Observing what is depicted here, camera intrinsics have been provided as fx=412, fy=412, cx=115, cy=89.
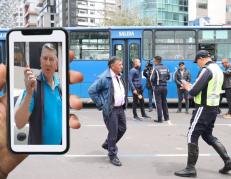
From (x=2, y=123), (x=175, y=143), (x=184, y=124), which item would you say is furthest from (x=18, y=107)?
(x=184, y=124)

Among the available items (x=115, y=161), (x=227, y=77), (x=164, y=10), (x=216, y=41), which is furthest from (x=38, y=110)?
(x=164, y=10)

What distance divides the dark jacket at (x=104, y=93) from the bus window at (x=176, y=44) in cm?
795

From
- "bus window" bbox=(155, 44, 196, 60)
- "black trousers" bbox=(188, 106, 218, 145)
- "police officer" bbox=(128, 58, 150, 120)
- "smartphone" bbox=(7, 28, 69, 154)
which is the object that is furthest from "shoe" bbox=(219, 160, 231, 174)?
"bus window" bbox=(155, 44, 196, 60)

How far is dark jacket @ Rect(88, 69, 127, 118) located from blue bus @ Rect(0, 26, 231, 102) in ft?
25.1

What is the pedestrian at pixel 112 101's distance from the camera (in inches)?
254

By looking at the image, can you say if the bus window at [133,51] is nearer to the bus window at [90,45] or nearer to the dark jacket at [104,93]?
the bus window at [90,45]

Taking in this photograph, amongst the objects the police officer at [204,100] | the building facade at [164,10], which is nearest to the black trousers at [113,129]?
the police officer at [204,100]

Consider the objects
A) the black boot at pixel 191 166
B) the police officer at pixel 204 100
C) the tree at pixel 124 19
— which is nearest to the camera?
the police officer at pixel 204 100

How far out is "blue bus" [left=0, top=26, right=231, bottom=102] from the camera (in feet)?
46.8

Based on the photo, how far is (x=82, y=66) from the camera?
1434 centimetres

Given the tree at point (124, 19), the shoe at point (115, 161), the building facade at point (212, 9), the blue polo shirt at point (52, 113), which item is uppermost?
the building facade at point (212, 9)

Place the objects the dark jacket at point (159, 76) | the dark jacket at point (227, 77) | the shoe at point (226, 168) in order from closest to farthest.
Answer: the shoe at point (226, 168), the dark jacket at point (159, 76), the dark jacket at point (227, 77)

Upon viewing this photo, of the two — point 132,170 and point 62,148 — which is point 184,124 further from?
point 62,148

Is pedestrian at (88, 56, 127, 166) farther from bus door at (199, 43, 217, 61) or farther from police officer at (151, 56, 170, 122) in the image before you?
bus door at (199, 43, 217, 61)
